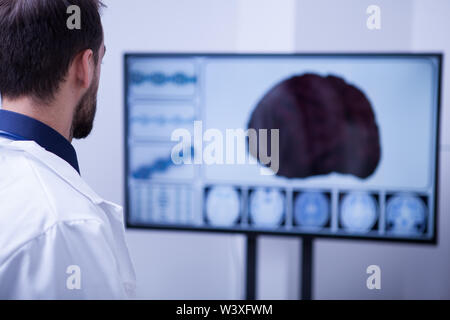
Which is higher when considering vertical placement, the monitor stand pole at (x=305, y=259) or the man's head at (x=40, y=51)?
the man's head at (x=40, y=51)

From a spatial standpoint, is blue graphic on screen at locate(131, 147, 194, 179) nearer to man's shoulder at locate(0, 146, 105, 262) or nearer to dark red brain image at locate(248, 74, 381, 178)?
dark red brain image at locate(248, 74, 381, 178)

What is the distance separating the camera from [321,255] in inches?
57.1

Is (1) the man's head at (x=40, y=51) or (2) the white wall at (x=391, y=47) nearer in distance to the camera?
(1) the man's head at (x=40, y=51)

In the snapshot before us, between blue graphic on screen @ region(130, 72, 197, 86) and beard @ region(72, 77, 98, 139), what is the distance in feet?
1.90

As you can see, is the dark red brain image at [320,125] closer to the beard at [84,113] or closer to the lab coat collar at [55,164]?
the beard at [84,113]

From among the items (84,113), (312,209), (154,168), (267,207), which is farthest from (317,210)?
(84,113)

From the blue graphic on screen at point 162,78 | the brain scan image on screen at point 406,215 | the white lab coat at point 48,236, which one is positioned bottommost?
the brain scan image on screen at point 406,215

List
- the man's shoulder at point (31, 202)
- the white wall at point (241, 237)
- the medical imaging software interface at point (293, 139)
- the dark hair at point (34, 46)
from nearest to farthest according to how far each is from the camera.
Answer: the man's shoulder at point (31, 202) < the dark hair at point (34, 46) < the medical imaging software interface at point (293, 139) < the white wall at point (241, 237)

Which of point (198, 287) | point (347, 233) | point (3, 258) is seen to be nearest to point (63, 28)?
point (3, 258)

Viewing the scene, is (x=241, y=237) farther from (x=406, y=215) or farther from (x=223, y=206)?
(x=406, y=215)

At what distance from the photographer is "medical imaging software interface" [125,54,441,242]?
120 cm

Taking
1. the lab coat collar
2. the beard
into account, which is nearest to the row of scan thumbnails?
the beard

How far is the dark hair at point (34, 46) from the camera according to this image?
0.60 metres

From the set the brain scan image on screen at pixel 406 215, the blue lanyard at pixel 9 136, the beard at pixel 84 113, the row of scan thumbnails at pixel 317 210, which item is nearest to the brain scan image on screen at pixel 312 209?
the row of scan thumbnails at pixel 317 210
